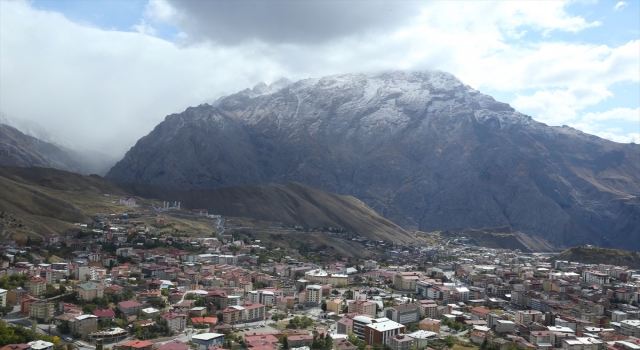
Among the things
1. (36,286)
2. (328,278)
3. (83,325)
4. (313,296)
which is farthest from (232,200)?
(83,325)

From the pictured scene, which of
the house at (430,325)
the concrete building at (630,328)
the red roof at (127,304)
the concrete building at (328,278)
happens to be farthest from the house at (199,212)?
the concrete building at (630,328)

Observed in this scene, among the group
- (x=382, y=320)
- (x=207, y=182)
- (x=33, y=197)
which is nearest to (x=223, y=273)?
(x=382, y=320)

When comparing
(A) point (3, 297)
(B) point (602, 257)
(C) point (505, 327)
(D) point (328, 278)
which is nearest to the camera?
(A) point (3, 297)

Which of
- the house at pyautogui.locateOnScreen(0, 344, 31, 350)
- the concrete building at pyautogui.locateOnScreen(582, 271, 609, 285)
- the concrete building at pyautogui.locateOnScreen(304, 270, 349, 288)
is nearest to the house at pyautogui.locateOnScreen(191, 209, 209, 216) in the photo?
the concrete building at pyautogui.locateOnScreen(304, 270, 349, 288)

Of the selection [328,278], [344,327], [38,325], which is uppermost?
[328,278]

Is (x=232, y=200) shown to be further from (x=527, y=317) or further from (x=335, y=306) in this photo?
(x=527, y=317)

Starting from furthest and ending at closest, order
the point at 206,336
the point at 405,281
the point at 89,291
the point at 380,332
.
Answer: the point at 405,281 → the point at 89,291 → the point at 380,332 → the point at 206,336

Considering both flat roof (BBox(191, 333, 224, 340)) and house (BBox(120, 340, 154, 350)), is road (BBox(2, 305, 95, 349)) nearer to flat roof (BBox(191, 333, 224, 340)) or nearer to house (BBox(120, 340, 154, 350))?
house (BBox(120, 340, 154, 350))

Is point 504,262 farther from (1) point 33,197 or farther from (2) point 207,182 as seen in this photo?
(2) point 207,182
